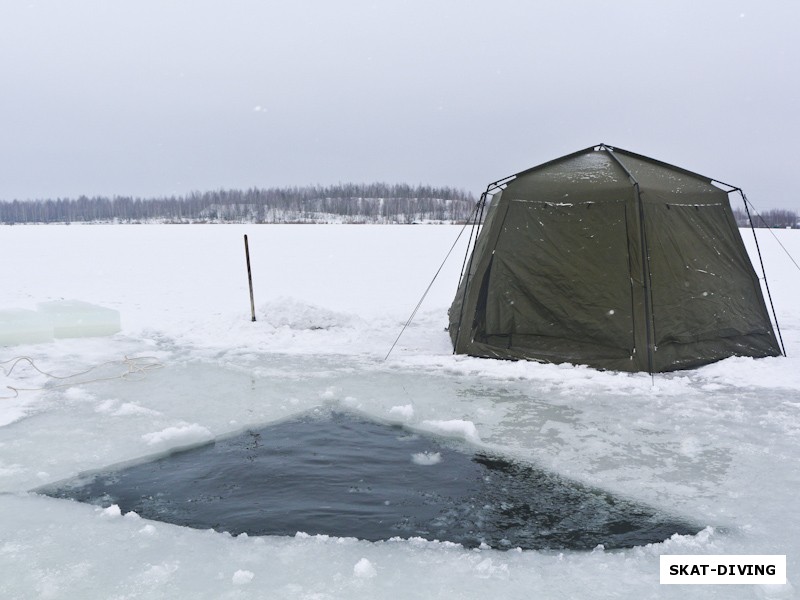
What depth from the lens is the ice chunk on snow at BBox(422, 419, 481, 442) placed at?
17.3 feet

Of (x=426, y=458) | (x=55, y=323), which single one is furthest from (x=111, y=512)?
(x=55, y=323)

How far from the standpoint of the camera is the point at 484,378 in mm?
7059

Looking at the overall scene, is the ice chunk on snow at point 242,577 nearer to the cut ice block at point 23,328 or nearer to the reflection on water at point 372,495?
the reflection on water at point 372,495

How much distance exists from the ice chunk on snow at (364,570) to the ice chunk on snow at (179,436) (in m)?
2.48

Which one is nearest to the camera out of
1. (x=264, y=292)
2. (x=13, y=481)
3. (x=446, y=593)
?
(x=446, y=593)

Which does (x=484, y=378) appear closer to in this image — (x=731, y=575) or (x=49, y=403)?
(x=731, y=575)

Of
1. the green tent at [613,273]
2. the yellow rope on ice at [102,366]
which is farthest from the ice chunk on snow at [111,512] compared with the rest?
the green tent at [613,273]

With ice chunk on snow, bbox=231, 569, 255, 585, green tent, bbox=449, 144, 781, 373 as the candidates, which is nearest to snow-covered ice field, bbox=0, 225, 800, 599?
ice chunk on snow, bbox=231, 569, 255, 585

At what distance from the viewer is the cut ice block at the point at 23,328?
28.5ft

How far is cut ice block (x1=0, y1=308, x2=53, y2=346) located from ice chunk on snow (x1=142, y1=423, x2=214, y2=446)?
4.83m

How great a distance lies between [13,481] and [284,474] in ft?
6.31

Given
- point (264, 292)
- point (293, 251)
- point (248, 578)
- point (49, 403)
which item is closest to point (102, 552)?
point (248, 578)

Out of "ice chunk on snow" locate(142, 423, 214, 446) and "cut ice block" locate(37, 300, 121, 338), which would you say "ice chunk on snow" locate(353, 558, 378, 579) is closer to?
"ice chunk on snow" locate(142, 423, 214, 446)

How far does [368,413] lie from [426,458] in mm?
1230
